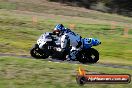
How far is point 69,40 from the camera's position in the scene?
75.6 ft

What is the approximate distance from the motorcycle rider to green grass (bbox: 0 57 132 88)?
48.6 inches

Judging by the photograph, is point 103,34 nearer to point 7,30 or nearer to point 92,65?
point 7,30

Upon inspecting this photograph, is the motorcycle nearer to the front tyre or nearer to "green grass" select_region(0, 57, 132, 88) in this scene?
Answer: the front tyre

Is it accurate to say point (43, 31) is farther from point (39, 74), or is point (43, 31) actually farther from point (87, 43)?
point (39, 74)

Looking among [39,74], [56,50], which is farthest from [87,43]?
[39,74]

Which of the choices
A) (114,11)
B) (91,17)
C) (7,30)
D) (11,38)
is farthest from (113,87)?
(114,11)

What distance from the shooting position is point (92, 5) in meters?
72.6

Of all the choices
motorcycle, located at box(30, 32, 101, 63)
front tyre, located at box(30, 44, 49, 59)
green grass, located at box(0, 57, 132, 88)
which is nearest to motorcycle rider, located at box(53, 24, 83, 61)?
motorcycle, located at box(30, 32, 101, 63)

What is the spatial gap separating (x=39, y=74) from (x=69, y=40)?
4356mm

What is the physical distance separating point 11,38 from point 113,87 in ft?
67.2

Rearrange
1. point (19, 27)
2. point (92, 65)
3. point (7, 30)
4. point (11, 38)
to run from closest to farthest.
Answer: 1. point (92, 65)
2. point (11, 38)
3. point (7, 30)
4. point (19, 27)

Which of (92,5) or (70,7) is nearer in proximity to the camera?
(70,7)

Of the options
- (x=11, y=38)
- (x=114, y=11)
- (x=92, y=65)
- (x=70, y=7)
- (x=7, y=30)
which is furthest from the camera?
(x=114, y=11)

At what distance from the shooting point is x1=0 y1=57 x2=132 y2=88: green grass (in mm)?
17844
